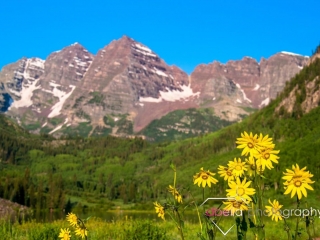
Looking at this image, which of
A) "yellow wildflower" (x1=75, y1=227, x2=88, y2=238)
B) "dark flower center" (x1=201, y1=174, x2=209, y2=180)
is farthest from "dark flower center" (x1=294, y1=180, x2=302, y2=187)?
"yellow wildflower" (x1=75, y1=227, x2=88, y2=238)

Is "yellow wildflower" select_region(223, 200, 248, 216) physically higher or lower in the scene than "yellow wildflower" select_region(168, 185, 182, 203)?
lower

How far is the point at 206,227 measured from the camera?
5691mm

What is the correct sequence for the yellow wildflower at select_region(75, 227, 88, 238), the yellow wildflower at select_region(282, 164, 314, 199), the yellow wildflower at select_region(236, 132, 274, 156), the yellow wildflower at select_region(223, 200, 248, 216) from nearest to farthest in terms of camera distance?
the yellow wildflower at select_region(282, 164, 314, 199), the yellow wildflower at select_region(236, 132, 274, 156), the yellow wildflower at select_region(223, 200, 248, 216), the yellow wildflower at select_region(75, 227, 88, 238)

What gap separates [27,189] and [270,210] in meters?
193

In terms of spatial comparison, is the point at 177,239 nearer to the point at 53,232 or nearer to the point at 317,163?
the point at 53,232

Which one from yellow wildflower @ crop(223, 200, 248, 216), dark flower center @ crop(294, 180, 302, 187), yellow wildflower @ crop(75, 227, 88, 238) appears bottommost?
yellow wildflower @ crop(75, 227, 88, 238)

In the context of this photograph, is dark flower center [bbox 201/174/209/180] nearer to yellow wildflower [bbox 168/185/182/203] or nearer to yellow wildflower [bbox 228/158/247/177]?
yellow wildflower [bbox 228/158/247/177]

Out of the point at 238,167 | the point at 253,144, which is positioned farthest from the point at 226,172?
the point at 253,144

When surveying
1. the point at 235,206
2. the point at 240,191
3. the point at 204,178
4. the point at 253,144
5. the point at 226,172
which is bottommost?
the point at 235,206

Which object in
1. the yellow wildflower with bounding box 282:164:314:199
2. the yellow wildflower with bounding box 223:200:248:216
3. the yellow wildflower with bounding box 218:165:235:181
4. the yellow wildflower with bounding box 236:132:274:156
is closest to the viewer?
the yellow wildflower with bounding box 282:164:314:199

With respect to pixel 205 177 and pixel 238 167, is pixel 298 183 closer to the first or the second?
pixel 238 167

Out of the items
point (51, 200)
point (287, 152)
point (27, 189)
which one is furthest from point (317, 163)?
point (27, 189)

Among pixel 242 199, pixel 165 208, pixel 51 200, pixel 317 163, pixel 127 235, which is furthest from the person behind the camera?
pixel 51 200

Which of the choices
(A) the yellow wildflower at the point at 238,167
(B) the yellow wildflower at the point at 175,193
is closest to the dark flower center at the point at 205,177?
(A) the yellow wildflower at the point at 238,167
